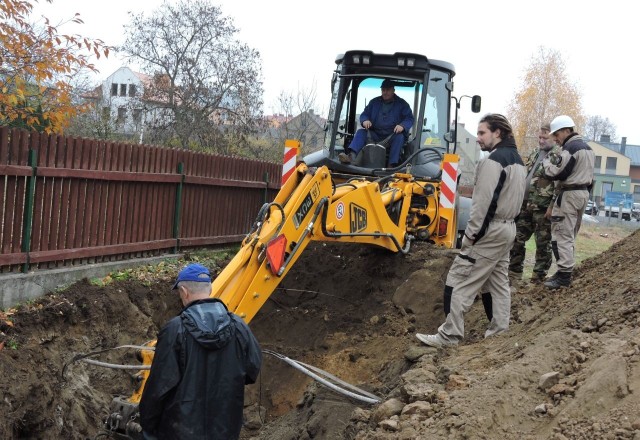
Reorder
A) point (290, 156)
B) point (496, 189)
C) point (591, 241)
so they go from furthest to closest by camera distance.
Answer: point (591, 241)
point (290, 156)
point (496, 189)

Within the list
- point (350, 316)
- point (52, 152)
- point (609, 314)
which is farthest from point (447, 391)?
point (52, 152)

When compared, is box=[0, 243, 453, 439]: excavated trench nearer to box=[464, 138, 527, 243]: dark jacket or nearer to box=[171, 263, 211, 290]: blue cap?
box=[464, 138, 527, 243]: dark jacket

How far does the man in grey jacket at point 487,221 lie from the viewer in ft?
21.0

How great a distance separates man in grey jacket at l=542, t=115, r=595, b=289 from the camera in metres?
8.30

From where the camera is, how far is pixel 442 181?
31.0ft

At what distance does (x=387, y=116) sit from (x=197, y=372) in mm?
6505

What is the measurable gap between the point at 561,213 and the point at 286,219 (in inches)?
149

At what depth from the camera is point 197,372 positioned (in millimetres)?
3834

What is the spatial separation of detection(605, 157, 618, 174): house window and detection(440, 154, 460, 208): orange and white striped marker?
282 feet

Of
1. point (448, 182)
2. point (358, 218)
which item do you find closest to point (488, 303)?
point (358, 218)

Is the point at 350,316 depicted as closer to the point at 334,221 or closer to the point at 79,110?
the point at 334,221

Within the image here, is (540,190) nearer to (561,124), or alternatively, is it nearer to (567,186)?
(567,186)

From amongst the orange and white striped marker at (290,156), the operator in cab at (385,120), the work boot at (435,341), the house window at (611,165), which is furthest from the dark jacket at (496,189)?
the house window at (611,165)

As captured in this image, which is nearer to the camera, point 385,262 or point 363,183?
point 363,183
